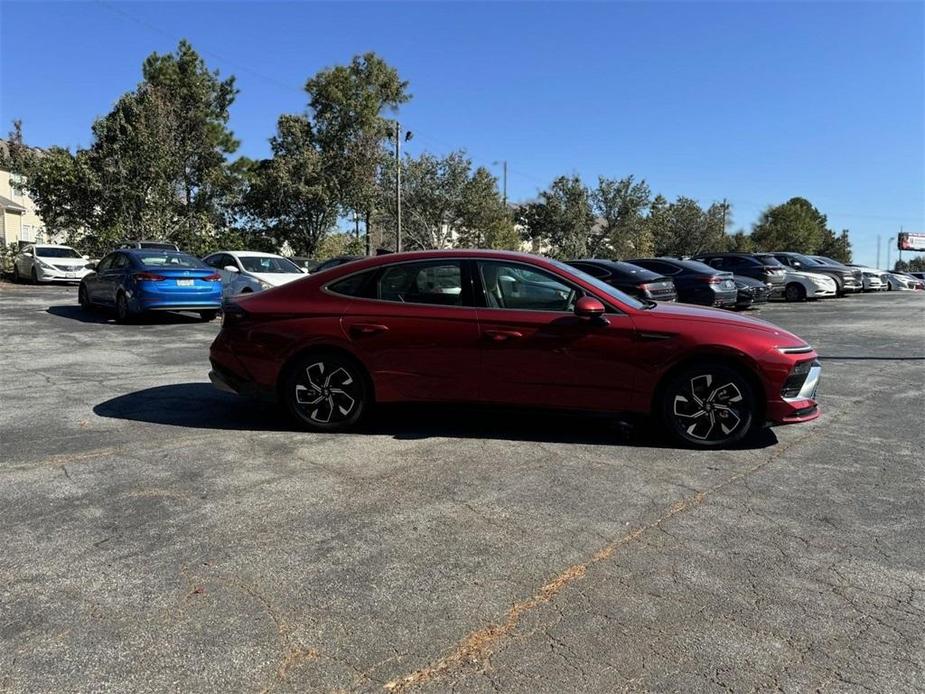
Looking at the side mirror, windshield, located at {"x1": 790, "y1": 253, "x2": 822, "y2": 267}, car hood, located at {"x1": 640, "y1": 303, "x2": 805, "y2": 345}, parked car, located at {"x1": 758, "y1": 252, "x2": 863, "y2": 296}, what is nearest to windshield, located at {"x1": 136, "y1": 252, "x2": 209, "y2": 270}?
the side mirror

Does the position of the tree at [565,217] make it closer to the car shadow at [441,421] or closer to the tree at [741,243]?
the tree at [741,243]

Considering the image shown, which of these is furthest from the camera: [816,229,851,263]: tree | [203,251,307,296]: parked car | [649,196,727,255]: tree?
[816,229,851,263]: tree

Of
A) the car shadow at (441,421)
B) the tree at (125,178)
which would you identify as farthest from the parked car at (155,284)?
the tree at (125,178)

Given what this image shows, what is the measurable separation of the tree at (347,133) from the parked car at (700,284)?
62.4ft

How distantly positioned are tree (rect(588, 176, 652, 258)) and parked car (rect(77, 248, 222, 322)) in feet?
131

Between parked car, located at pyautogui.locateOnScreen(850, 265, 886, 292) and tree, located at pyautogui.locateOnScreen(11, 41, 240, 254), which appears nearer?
tree, located at pyautogui.locateOnScreen(11, 41, 240, 254)

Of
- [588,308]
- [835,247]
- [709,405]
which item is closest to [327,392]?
[588,308]

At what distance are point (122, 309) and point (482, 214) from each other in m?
28.8

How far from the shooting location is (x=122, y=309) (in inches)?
544

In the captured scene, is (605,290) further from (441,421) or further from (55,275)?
(55,275)

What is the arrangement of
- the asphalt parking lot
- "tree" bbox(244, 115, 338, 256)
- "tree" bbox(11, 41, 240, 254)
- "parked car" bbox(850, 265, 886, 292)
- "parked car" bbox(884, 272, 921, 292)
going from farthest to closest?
"parked car" bbox(884, 272, 921, 292) → "tree" bbox(244, 115, 338, 256) → "parked car" bbox(850, 265, 886, 292) → "tree" bbox(11, 41, 240, 254) → the asphalt parking lot

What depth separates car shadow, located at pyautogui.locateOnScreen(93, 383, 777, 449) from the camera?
5.64 metres

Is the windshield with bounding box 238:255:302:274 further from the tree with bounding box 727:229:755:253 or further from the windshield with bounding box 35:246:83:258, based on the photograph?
the tree with bounding box 727:229:755:253

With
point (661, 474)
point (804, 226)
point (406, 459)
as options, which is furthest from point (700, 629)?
point (804, 226)
